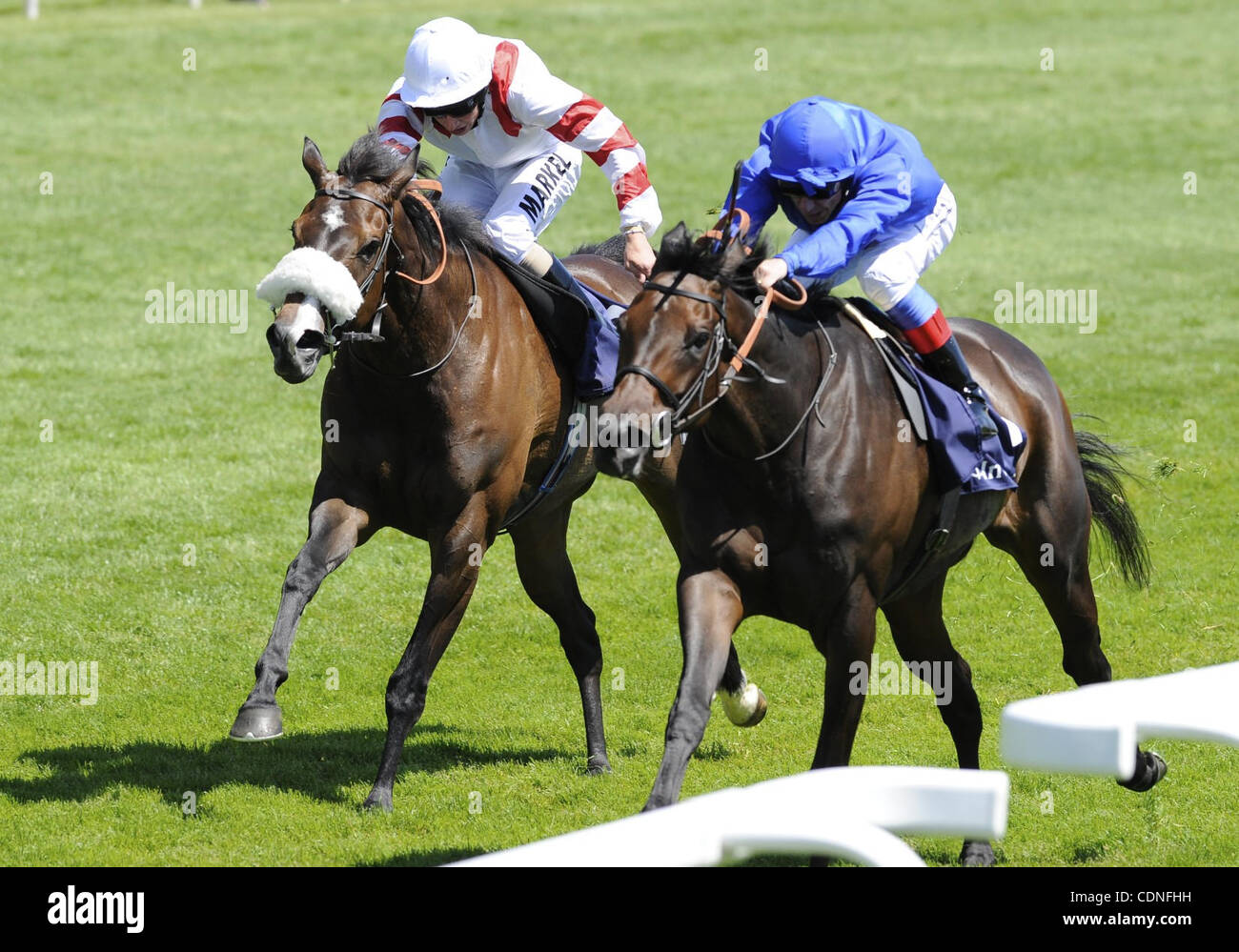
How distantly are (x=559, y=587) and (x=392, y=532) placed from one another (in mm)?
3162

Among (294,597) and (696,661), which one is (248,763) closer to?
(294,597)

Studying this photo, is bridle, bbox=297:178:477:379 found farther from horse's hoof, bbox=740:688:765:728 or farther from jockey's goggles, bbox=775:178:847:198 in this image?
horse's hoof, bbox=740:688:765:728

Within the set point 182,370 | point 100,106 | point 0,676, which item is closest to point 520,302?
point 0,676

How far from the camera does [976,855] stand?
577 centimetres

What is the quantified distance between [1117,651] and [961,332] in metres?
2.45

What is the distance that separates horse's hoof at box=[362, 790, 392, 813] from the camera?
→ 618 cm

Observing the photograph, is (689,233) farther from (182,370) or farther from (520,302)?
(182,370)

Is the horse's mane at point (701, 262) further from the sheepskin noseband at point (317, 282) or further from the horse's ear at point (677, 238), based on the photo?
the sheepskin noseband at point (317, 282)

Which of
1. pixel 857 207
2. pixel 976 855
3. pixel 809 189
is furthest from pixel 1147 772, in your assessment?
pixel 809 189

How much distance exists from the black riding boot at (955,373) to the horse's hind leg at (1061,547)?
1.76 feet

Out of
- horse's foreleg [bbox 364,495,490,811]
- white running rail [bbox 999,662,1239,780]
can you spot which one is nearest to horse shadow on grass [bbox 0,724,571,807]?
horse's foreleg [bbox 364,495,490,811]

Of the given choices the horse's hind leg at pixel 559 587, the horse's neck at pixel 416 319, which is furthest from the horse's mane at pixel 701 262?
the horse's hind leg at pixel 559 587

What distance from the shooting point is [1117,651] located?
26.8 feet

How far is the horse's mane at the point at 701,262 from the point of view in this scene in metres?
4.87
